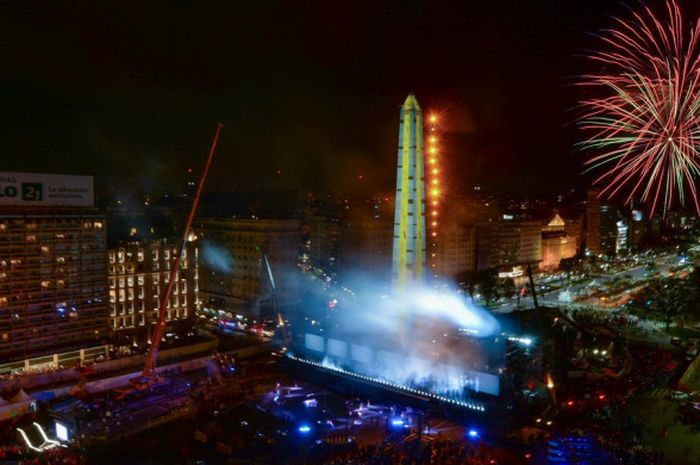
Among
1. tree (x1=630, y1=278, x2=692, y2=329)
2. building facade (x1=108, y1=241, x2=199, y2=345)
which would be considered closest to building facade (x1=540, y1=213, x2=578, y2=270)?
tree (x1=630, y1=278, x2=692, y2=329)

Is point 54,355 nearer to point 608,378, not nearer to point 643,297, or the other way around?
point 608,378

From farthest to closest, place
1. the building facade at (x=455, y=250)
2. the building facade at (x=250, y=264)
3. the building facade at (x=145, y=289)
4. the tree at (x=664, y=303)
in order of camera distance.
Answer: the building facade at (x=455, y=250), the building facade at (x=250, y=264), the tree at (x=664, y=303), the building facade at (x=145, y=289)

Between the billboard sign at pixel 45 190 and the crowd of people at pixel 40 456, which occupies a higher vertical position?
the billboard sign at pixel 45 190

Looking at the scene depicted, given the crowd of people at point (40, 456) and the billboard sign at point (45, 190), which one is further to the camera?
the billboard sign at point (45, 190)

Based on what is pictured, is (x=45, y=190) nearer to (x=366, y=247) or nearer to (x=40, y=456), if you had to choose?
(x=40, y=456)

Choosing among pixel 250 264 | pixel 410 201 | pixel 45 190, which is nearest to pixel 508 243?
pixel 250 264

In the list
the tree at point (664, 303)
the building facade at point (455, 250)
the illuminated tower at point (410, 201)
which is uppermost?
the illuminated tower at point (410, 201)

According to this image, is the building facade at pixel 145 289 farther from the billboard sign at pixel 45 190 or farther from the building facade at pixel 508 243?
the building facade at pixel 508 243

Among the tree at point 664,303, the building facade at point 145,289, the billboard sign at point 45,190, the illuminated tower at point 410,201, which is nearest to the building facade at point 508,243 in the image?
the tree at point 664,303
